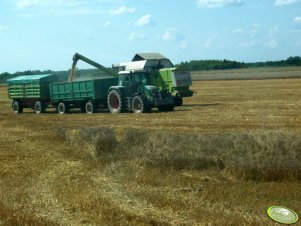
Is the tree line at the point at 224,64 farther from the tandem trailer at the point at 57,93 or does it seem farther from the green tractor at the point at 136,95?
the green tractor at the point at 136,95

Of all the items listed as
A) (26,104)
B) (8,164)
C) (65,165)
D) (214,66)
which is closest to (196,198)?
(65,165)

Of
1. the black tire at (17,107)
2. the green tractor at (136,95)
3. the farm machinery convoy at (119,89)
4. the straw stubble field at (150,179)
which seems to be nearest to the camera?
the straw stubble field at (150,179)

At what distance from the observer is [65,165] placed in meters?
12.2

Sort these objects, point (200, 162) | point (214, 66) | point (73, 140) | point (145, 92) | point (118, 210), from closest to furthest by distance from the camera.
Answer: point (118, 210) < point (200, 162) < point (73, 140) < point (145, 92) < point (214, 66)

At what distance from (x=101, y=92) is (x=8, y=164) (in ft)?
56.8

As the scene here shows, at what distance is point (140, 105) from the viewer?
27.4m

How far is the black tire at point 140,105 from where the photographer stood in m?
27.1

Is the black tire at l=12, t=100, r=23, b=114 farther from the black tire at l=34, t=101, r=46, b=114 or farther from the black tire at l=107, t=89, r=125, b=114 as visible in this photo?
the black tire at l=107, t=89, r=125, b=114

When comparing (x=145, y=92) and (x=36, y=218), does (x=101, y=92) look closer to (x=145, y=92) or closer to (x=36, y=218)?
(x=145, y=92)

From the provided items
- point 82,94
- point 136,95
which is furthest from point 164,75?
point 82,94

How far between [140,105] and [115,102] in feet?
6.01
